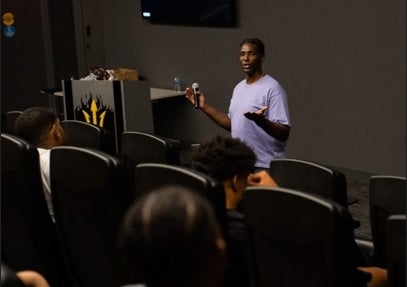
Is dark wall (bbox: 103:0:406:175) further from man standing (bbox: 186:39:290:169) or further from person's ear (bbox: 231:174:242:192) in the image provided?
person's ear (bbox: 231:174:242:192)

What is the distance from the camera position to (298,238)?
2.10 meters

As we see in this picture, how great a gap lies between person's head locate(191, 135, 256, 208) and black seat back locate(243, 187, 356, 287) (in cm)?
30

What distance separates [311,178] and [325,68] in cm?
316

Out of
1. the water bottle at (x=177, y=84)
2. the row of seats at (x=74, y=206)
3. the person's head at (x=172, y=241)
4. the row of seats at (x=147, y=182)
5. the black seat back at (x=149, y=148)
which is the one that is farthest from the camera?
the water bottle at (x=177, y=84)

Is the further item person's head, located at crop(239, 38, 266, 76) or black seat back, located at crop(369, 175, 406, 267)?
person's head, located at crop(239, 38, 266, 76)

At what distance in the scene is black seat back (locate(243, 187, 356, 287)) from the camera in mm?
2000

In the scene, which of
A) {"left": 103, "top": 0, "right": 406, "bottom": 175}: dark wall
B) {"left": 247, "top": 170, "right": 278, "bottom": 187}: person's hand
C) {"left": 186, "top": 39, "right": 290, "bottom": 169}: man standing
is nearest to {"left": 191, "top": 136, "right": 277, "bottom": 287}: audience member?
{"left": 247, "top": 170, "right": 278, "bottom": 187}: person's hand

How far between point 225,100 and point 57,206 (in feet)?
13.8

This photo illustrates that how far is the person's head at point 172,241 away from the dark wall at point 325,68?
4.43 metres

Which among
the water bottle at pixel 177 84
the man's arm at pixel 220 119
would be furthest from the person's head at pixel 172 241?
the water bottle at pixel 177 84

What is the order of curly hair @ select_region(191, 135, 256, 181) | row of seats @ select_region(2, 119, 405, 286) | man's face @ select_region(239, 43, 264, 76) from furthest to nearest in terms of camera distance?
man's face @ select_region(239, 43, 264, 76) < curly hair @ select_region(191, 135, 256, 181) < row of seats @ select_region(2, 119, 405, 286)

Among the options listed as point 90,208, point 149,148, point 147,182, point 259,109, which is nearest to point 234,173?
point 147,182

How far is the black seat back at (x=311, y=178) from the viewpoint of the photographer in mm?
2863

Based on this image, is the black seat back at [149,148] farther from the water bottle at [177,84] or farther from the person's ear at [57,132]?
the water bottle at [177,84]
